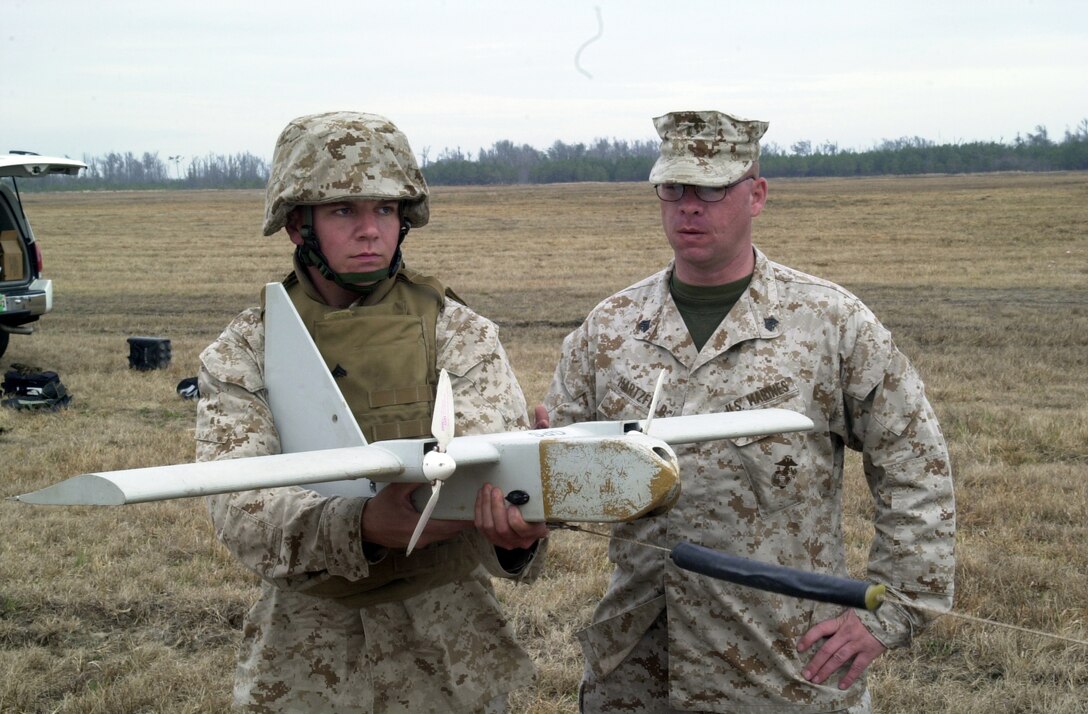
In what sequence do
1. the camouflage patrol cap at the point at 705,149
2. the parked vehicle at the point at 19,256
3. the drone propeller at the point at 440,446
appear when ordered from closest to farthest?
the drone propeller at the point at 440,446, the camouflage patrol cap at the point at 705,149, the parked vehicle at the point at 19,256

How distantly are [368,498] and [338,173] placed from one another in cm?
98

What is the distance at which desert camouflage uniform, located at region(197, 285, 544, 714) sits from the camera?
3.36m

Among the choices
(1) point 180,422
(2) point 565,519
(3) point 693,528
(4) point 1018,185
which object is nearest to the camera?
(2) point 565,519

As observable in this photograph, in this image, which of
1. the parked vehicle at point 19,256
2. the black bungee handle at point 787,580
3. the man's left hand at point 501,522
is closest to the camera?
the black bungee handle at point 787,580

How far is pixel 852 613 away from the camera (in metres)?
3.70

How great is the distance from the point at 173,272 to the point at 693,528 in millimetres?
26782

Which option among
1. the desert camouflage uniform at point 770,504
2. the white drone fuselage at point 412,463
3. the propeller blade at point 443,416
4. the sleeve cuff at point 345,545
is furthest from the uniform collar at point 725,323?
the sleeve cuff at point 345,545

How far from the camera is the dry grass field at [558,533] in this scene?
5.78 meters

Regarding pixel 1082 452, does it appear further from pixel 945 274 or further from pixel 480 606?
pixel 945 274

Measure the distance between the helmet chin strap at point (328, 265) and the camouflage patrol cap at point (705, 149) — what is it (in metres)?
0.99

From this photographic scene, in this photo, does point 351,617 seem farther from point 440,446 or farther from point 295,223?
point 295,223

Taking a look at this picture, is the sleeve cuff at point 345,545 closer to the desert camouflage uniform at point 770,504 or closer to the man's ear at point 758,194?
the desert camouflage uniform at point 770,504

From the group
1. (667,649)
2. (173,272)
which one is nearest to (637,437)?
(667,649)

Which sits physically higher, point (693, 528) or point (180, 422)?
point (693, 528)
